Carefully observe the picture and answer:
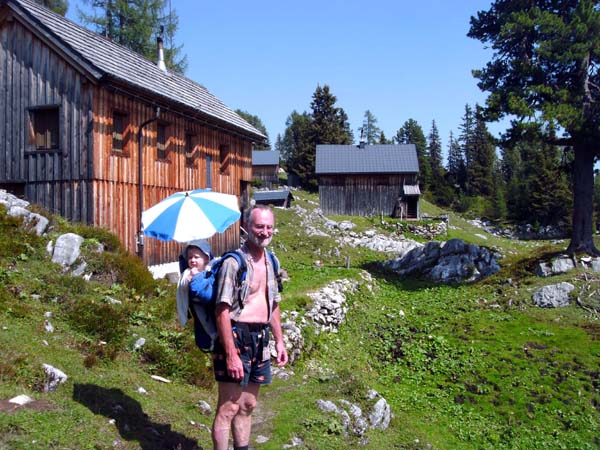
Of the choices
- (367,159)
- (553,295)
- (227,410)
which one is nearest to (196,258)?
(227,410)

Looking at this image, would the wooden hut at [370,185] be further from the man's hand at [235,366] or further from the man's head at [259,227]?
the man's hand at [235,366]

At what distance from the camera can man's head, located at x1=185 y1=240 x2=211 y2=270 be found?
543 centimetres

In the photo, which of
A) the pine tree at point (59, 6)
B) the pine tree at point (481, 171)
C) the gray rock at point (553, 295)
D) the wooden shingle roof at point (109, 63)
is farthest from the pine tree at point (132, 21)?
the pine tree at point (481, 171)

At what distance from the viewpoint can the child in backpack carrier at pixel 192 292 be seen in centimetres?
497

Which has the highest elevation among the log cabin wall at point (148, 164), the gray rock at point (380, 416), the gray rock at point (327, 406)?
the log cabin wall at point (148, 164)

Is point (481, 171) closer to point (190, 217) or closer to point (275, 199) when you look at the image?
point (275, 199)

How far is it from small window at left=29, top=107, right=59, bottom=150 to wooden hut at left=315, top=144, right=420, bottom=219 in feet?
108

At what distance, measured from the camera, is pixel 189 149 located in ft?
57.2

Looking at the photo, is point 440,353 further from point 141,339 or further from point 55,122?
point 55,122

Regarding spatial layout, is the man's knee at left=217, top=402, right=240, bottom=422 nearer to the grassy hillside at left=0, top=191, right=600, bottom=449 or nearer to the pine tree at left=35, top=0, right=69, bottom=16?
the grassy hillside at left=0, top=191, right=600, bottom=449

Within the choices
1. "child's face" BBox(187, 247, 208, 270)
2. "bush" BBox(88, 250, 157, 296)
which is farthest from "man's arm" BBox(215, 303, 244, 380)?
"bush" BBox(88, 250, 157, 296)

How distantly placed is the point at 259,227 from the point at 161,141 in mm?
11887

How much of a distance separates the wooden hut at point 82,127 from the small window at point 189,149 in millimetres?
960

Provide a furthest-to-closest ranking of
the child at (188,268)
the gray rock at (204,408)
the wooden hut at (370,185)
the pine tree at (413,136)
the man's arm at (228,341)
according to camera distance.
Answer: the pine tree at (413,136) → the wooden hut at (370,185) → the gray rock at (204,408) → the child at (188,268) → the man's arm at (228,341)
